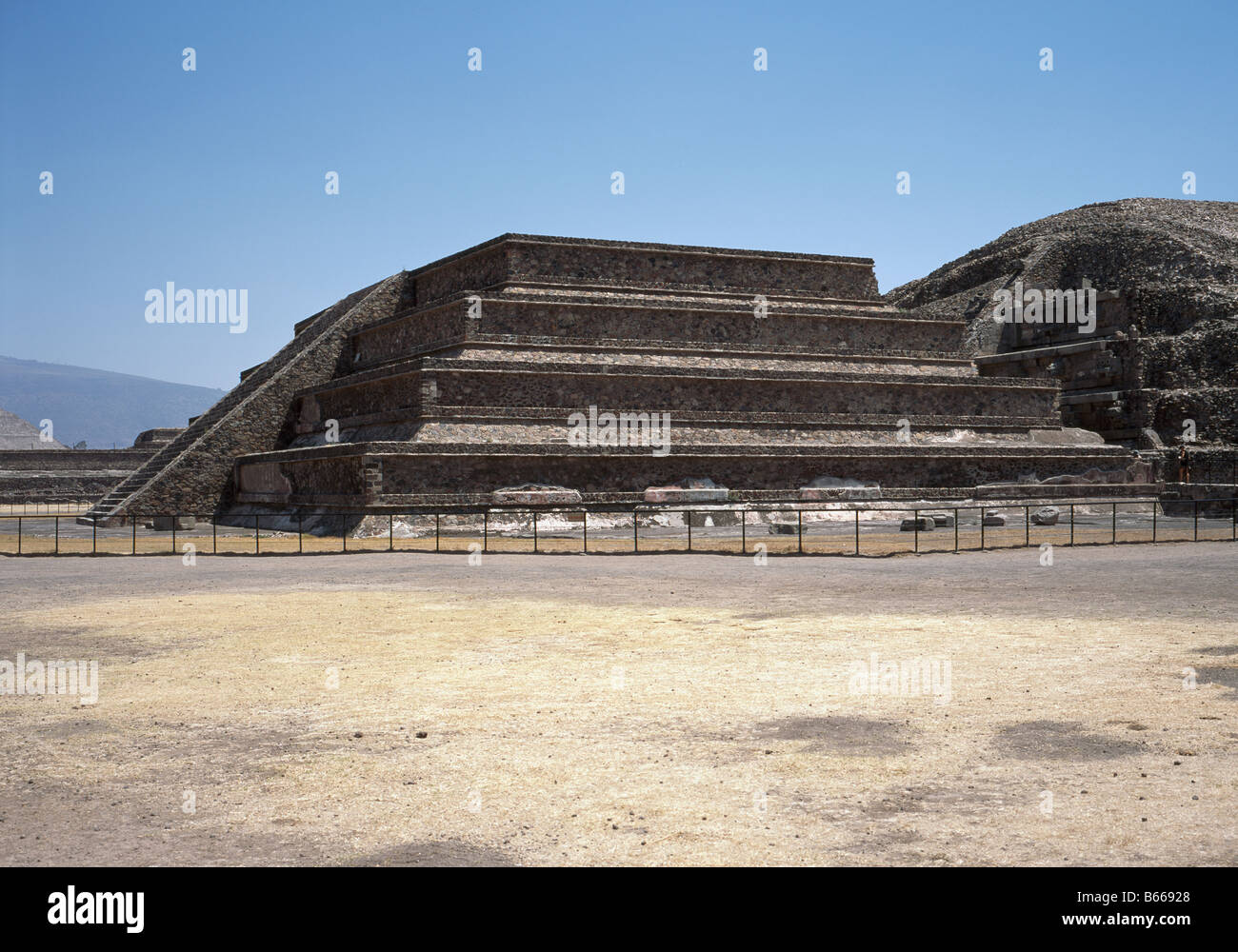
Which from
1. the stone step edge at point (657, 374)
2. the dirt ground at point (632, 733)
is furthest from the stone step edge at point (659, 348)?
the dirt ground at point (632, 733)

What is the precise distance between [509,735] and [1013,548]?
17.6 meters

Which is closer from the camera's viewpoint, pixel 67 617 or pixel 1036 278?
pixel 67 617

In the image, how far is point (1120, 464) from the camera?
37.6 meters

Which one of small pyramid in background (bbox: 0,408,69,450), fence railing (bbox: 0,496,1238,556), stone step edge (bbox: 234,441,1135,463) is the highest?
small pyramid in background (bbox: 0,408,69,450)

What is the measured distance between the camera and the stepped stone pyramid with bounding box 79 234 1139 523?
31.6m

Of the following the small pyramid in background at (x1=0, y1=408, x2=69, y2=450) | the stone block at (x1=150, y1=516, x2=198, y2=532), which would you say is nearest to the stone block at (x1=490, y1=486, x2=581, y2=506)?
the stone block at (x1=150, y1=516, x2=198, y2=532)

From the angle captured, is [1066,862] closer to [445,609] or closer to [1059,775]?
[1059,775]

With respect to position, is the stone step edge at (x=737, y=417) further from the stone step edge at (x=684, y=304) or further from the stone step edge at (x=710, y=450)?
the stone step edge at (x=684, y=304)

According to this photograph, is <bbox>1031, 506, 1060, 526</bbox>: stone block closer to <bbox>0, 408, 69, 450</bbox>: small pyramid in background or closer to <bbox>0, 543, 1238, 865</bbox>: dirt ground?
<bbox>0, 543, 1238, 865</bbox>: dirt ground

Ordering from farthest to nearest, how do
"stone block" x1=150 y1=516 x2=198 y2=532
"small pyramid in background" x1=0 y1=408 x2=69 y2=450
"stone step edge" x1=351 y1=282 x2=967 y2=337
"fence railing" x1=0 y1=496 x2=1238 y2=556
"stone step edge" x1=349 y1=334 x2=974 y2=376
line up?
"small pyramid in background" x1=0 y1=408 x2=69 y2=450 < "stone step edge" x1=351 y1=282 x2=967 y2=337 < "stone step edge" x1=349 y1=334 x2=974 y2=376 < "stone block" x1=150 y1=516 x2=198 y2=532 < "fence railing" x1=0 y1=496 x2=1238 y2=556

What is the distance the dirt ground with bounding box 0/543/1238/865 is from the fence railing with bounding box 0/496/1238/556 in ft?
32.3

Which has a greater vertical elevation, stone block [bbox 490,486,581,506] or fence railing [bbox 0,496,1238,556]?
stone block [bbox 490,486,581,506]

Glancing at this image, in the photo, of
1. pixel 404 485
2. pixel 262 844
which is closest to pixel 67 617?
pixel 262 844

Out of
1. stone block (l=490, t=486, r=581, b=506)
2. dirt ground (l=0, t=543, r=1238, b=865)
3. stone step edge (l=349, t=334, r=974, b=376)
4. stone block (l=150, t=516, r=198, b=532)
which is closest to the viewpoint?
dirt ground (l=0, t=543, r=1238, b=865)
